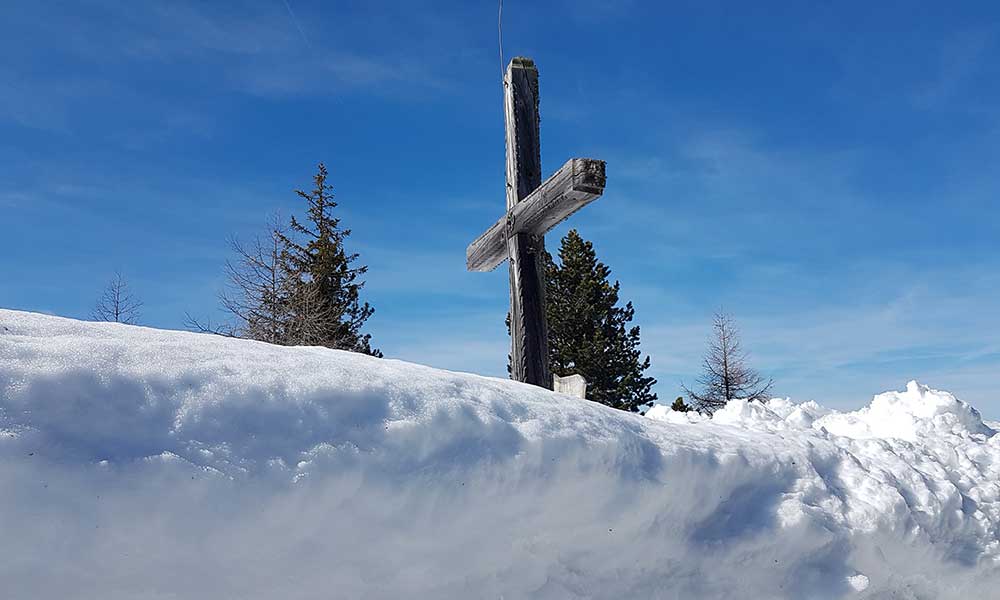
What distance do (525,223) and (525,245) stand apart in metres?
0.20

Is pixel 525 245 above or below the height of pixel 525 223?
below

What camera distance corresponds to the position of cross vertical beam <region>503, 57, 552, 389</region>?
552 centimetres

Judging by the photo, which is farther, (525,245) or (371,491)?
(525,245)

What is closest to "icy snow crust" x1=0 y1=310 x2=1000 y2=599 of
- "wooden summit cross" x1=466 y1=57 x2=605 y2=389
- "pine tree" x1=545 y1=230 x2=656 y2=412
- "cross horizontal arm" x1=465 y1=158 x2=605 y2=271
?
"cross horizontal arm" x1=465 y1=158 x2=605 y2=271

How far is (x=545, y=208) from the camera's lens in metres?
5.14

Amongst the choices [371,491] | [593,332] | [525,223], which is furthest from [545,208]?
[593,332]

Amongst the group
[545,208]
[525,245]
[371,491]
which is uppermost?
[545,208]

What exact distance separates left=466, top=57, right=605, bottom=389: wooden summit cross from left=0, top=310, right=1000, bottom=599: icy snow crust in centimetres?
200

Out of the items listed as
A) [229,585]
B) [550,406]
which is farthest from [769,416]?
[229,585]

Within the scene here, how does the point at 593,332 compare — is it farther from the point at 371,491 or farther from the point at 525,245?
the point at 371,491

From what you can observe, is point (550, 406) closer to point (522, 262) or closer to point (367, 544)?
point (367, 544)

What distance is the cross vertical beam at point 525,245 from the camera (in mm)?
5523

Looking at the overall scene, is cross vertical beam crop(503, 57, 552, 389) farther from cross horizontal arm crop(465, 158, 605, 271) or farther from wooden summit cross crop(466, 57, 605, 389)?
cross horizontal arm crop(465, 158, 605, 271)

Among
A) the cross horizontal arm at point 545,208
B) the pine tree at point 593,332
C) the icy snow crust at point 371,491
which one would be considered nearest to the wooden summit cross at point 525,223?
the cross horizontal arm at point 545,208
